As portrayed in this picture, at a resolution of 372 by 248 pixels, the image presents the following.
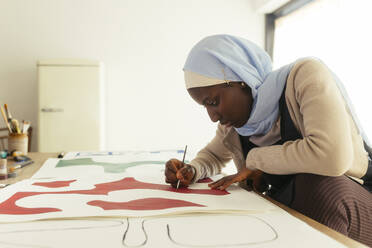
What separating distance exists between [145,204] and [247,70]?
50 centimetres

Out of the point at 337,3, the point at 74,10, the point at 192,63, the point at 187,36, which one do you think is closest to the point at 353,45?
the point at 337,3

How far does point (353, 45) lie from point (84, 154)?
196 cm

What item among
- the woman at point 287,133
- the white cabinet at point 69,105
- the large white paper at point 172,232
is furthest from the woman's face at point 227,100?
the white cabinet at point 69,105

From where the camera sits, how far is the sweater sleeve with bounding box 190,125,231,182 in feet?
3.51

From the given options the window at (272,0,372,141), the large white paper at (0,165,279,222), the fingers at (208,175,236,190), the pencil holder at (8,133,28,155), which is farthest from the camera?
the window at (272,0,372,141)

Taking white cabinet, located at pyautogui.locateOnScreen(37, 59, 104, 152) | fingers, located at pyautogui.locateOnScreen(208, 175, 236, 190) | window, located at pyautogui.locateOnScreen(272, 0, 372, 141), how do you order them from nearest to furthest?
fingers, located at pyautogui.locateOnScreen(208, 175, 236, 190)
window, located at pyautogui.locateOnScreen(272, 0, 372, 141)
white cabinet, located at pyautogui.locateOnScreen(37, 59, 104, 152)

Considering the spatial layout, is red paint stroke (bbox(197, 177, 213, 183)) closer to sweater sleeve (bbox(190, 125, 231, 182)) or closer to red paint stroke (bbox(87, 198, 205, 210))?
sweater sleeve (bbox(190, 125, 231, 182))

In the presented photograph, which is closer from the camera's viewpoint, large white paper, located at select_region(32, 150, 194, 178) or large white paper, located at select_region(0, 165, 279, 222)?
large white paper, located at select_region(0, 165, 279, 222)

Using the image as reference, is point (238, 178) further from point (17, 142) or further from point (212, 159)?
point (17, 142)

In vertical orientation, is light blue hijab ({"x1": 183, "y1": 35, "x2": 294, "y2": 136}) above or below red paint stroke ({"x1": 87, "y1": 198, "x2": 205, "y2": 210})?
above

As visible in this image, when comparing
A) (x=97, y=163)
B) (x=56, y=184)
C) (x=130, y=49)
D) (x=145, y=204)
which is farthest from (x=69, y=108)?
(x=145, y=204)

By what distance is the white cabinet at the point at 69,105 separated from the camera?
2.52m

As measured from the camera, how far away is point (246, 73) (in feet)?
3.03

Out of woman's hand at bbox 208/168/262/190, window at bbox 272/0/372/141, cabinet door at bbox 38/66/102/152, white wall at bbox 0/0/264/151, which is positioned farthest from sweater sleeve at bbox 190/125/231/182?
white wall at bbox 0/0/264/151
